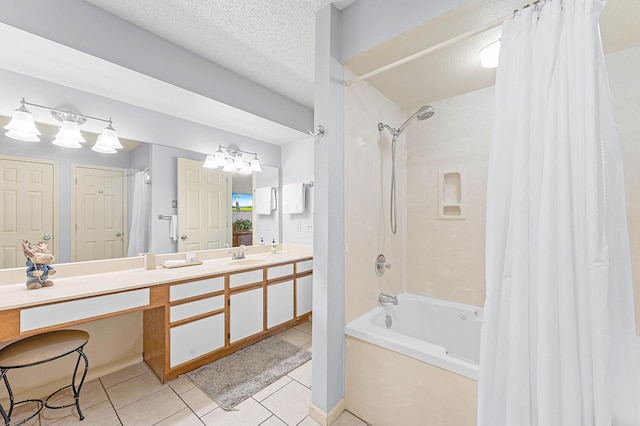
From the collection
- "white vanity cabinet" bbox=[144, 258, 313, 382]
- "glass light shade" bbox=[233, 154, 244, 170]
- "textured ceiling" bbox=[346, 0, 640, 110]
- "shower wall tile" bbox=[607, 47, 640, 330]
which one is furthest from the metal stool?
"shower wall tile" bbox=[607, 47, 640, 330]

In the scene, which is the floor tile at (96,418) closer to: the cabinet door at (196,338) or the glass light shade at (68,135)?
the cabinet door at (196,338)

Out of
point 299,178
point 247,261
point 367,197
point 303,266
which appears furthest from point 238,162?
point 367,197

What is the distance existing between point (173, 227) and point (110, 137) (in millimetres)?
921

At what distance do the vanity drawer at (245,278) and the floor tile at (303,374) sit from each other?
850mm

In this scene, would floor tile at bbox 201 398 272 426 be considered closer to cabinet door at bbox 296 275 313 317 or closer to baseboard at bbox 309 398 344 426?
baseboard at bbox 309 398 344 426

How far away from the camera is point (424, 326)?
2.20 meters

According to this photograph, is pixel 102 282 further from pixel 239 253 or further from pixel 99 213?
pixel 239 253

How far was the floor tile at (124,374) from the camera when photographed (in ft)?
6.37

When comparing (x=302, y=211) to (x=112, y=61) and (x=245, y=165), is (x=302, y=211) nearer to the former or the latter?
(x=245, y=165)

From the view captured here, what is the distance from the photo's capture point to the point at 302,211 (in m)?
3.34

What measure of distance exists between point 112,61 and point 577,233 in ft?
8.71

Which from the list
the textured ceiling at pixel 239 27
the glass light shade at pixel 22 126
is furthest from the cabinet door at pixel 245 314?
Result: the textured ceiling at pixel 239 27

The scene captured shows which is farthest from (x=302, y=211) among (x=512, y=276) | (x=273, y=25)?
(x=512, y=276)

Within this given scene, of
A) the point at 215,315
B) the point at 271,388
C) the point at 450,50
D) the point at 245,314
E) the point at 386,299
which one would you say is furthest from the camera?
the point at 245,314
